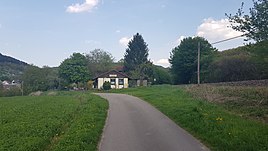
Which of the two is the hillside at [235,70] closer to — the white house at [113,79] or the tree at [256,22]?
the tree at [256,22]

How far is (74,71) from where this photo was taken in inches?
2805

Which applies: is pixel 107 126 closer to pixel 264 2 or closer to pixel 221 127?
pixel 221 127

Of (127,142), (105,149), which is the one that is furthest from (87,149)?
(127,142)

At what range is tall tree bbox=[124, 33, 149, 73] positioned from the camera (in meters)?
85.0

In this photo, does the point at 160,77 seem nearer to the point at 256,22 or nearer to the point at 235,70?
the point at 235,70

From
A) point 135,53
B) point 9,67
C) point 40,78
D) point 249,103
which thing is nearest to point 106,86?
point 40,78

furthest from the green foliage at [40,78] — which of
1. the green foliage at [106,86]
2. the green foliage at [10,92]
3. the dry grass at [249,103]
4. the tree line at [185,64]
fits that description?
the dry grass at [249,103]

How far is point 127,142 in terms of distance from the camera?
9180 mm

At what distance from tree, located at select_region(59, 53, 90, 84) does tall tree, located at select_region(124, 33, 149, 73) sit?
652 inches

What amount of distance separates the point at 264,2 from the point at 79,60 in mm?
62846

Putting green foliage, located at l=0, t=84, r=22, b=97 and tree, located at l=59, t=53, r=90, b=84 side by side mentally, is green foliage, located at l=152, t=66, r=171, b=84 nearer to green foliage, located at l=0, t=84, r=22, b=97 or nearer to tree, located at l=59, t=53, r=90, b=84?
tree, located at l=59, t=53, r=90, b=84

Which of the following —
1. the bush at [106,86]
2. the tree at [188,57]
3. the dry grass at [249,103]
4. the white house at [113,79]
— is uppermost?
the tree at [188,57]

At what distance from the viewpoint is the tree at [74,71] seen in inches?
2795

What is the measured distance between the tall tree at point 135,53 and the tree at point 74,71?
16.6m
